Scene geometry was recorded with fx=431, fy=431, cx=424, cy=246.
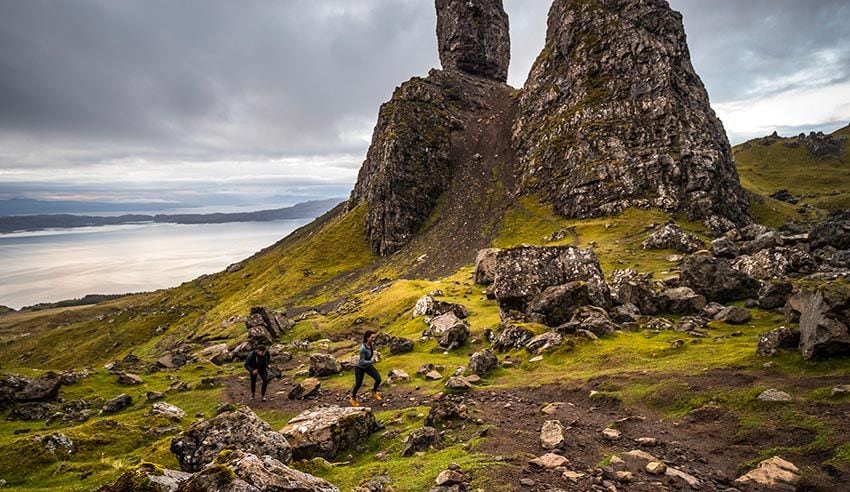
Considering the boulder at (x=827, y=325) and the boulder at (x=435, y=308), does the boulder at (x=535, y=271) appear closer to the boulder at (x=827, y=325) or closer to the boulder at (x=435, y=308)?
the boulder at (x=435, y=308)

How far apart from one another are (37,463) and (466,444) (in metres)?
20.9

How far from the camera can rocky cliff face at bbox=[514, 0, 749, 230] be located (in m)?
115

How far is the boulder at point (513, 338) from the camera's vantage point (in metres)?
33.5

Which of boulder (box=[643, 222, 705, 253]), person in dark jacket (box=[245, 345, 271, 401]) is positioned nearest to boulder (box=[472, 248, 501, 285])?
boulder (box=[643, 222, 705, 253])

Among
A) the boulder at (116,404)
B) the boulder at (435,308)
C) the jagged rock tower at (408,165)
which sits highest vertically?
the jagged rock tower at (408,165)

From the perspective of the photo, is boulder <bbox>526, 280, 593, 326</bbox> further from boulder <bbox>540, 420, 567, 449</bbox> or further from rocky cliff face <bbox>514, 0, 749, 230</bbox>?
rocky cliff face <bbox>514, 0, 749, 230</bbox>

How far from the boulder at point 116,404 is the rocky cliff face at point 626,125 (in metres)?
113

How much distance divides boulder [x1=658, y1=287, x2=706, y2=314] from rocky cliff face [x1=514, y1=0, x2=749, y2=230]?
272 ft

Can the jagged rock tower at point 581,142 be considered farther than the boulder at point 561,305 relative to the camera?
Yes

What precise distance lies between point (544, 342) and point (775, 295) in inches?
703

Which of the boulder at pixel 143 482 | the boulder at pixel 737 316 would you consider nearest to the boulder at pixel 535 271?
the boulder at pixel 737 316

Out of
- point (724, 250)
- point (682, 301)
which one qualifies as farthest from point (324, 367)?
point (724, 250)

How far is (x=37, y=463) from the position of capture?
2084 cm

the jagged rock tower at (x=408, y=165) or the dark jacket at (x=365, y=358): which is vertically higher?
the jagged rock tower at (x=408, y=165)
